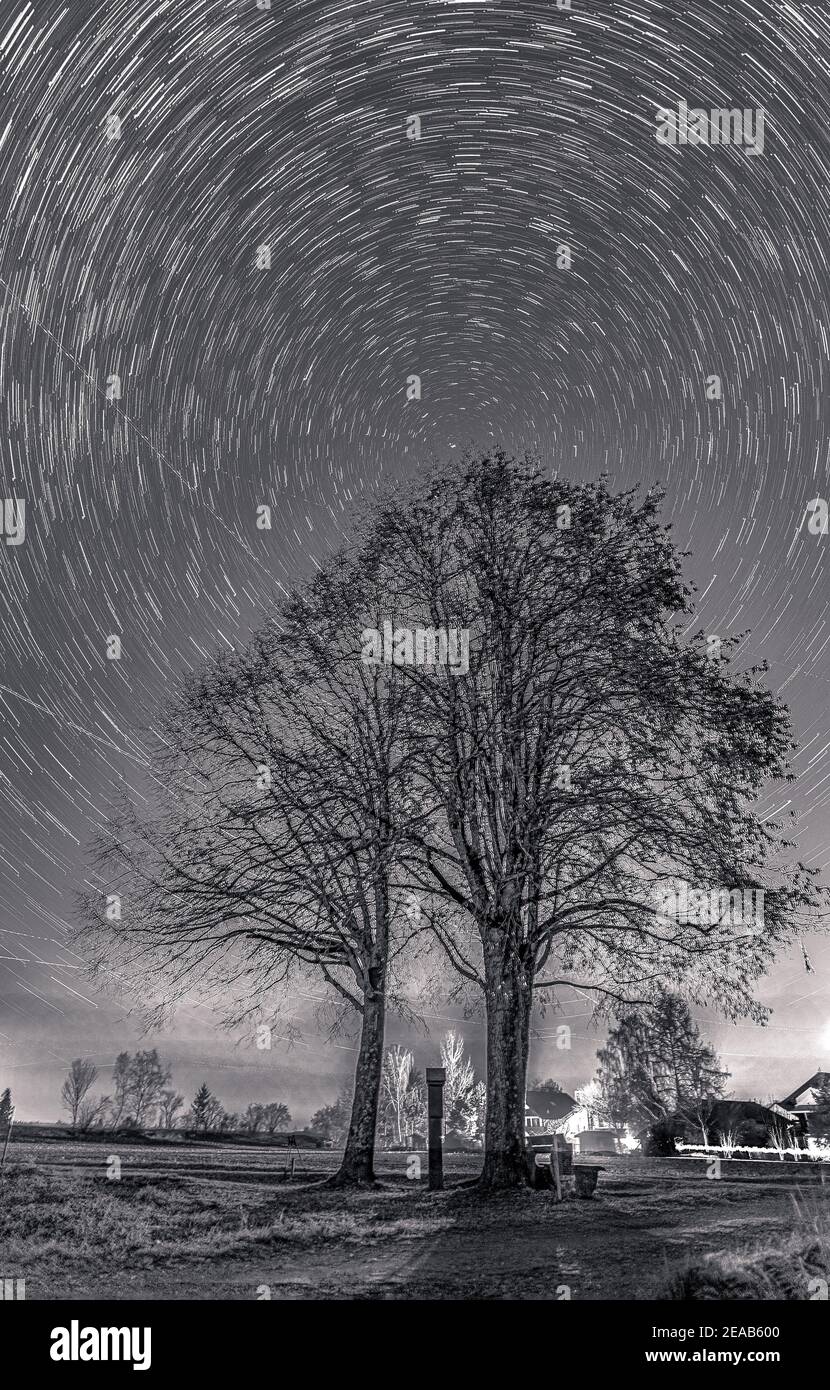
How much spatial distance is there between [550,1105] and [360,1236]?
104m

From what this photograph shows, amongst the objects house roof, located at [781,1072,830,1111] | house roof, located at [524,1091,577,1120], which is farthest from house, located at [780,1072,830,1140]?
house roof, located at [524,1091,577,1120]

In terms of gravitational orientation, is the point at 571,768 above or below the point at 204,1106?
above

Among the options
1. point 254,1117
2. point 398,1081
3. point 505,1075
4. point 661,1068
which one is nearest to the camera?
point 505,1075

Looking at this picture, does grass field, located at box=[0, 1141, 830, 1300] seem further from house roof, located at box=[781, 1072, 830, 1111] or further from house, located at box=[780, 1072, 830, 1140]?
house roof, located at box=[781, 1072, 830, 1111]

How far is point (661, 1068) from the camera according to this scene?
50.2 meters

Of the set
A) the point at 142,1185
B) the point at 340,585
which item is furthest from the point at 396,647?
the point at 142,1185

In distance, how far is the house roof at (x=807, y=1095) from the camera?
258 ft

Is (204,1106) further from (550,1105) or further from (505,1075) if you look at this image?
(505,1075)

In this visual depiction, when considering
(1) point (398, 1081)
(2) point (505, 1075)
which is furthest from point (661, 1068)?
(1) point (398, 1081)

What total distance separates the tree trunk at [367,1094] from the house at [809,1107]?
201ft
